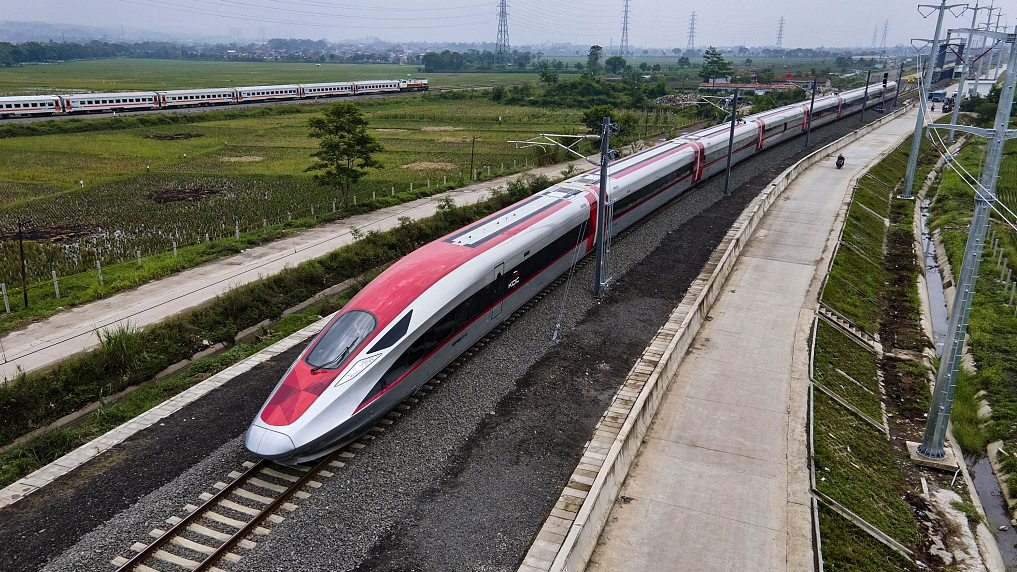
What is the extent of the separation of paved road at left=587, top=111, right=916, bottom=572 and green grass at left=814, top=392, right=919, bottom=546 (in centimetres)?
65

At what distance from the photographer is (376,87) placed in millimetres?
113125

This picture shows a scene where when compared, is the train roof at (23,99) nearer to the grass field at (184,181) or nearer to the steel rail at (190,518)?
the grass field at (184,181)

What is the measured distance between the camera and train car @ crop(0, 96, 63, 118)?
70.6 m

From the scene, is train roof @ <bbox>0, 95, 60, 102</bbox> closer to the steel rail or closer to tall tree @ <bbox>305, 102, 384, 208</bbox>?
tall tree @ <bbox>305, 102, 384, 208</bbox>

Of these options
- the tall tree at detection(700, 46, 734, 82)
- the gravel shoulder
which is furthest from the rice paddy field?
the tall tree at detection(700, 46, 734, 82)

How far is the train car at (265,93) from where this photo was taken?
91.9m

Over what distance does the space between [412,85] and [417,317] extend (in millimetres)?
114969

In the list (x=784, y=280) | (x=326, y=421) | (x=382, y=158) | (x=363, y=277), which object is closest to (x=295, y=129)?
(x=382, y=158)

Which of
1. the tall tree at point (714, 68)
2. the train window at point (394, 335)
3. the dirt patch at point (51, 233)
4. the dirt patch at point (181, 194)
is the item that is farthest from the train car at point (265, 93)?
the train window at point (394, 335)

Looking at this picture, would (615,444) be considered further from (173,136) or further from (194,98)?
(194,98)

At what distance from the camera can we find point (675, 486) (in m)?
14.0

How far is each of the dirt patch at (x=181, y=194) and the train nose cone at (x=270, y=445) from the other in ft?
107

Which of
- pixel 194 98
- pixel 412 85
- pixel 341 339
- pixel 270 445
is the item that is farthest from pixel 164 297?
Answer: pixel 412 85

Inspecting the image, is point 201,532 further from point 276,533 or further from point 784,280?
point 784,280
